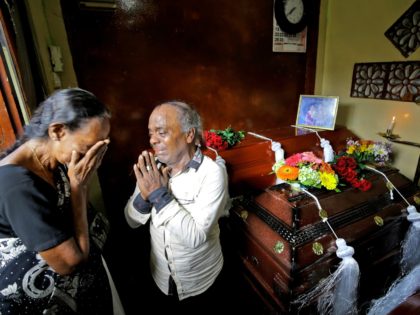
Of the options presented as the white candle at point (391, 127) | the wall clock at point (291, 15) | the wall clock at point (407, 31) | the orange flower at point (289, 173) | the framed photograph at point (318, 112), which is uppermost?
the wall clock at point (291, 15)

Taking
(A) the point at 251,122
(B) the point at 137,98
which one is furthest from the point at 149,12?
(A) the point at 251,122

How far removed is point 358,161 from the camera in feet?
6.25

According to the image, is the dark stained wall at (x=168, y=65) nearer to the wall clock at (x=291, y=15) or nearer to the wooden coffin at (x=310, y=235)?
the wall clock at (x=291, y=15)

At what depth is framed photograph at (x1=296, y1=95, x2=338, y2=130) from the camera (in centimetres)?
240

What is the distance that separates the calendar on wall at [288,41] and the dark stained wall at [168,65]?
0.21ft

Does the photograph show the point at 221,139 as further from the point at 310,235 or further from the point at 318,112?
the point at 318,112

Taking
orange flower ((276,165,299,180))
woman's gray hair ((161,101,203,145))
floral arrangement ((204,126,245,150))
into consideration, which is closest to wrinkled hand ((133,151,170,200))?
woman's gray hair ((161,101,203,145))

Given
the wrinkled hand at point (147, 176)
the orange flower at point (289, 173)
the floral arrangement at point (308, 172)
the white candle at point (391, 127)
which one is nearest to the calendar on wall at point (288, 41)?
the white candle at point (391, 127)

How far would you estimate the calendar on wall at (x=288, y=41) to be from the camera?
102 inches

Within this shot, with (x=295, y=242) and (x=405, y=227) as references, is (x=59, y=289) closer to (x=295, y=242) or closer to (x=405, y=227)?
(x=295, y=242)

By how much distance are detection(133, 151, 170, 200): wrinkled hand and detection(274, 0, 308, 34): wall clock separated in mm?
2174

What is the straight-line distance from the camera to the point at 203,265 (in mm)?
1441

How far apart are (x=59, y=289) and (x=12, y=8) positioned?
1436 millimetres

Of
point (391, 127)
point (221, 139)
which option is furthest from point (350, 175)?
point (391, 127)
